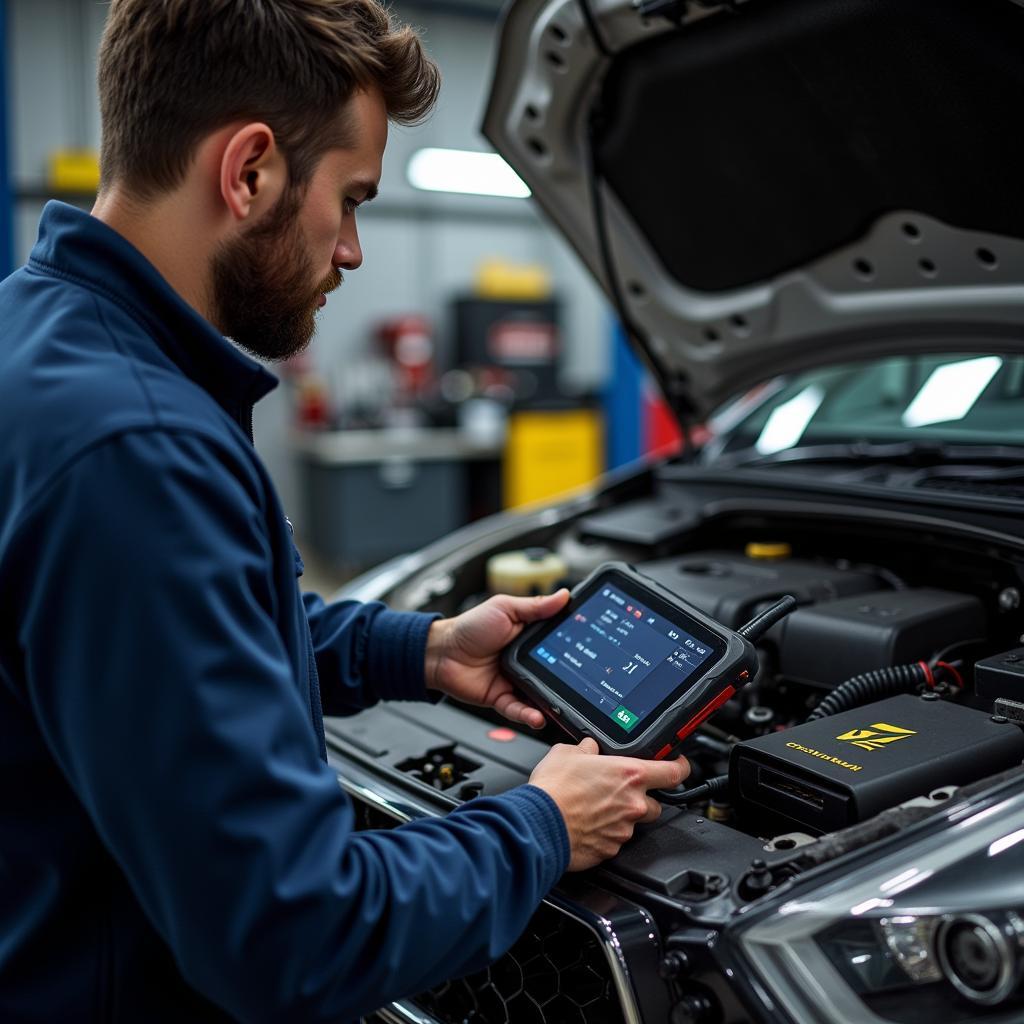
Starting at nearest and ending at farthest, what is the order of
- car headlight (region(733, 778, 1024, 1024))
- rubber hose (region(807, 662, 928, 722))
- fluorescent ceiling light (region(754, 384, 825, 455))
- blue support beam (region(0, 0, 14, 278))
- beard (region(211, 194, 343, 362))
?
car headlight (region(733, 778, 1024, 1024))
beard (region(211, 194, 343, 362))
rubber hose (region(807, 662, 928, 722))
fluorescent ceiling light (region(754, 384, 825, 455))
blue support beam (region(0, 0, 14, 278))

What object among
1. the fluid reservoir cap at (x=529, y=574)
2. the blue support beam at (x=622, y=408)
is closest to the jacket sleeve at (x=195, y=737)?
the fluid reservoir cap at (x=529, y=574)

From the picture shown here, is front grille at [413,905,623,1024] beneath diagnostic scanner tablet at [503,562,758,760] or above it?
beneath

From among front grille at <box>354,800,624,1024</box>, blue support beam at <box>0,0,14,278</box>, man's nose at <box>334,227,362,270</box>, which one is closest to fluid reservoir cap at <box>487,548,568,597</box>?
front grille at <box>354,800,624,1024</box>

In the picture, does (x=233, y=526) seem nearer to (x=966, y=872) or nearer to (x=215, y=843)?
(x=215, y=843)

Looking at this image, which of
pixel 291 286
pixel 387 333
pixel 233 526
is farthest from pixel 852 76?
pixel 387 333

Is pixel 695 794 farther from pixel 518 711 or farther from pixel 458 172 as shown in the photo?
pixel 458 172

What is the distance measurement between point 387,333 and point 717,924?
20.7ft

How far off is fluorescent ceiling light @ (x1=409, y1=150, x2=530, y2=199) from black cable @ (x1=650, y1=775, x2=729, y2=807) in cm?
613

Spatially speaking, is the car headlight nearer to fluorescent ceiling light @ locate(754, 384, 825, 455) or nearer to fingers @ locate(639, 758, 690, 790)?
fingers @ locate(639, 758, 690, 790)

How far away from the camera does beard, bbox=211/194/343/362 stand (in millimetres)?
973

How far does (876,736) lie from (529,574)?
814 millimetres

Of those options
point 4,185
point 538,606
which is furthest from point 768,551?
point 4,185

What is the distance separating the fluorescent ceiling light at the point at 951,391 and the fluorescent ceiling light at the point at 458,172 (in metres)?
5.21

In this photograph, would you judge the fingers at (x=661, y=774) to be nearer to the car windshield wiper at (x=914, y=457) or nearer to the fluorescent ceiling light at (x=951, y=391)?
the car windshield wiper at (x=914, y=457)
